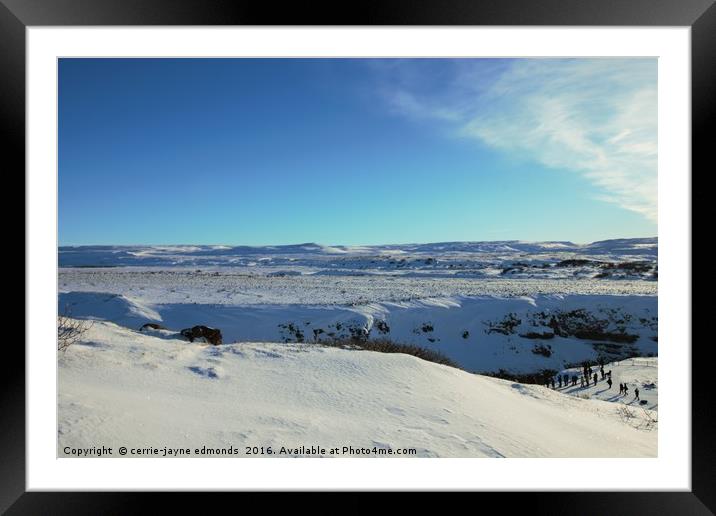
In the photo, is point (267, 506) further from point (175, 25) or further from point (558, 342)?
point (558, 342)

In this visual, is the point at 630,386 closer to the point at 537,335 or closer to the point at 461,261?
the point at 537,335

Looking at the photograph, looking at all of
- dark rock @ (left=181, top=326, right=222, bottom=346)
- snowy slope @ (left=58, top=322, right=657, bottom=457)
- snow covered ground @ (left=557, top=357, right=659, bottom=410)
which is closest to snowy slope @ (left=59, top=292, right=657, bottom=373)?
snow covered ground @ (left=557, top=357, right=659, bottom=410)

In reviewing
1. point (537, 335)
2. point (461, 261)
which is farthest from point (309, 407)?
point (461, 261)

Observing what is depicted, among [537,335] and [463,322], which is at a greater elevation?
[463,322]

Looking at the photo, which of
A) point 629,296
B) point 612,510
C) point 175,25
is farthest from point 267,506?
point 629,296

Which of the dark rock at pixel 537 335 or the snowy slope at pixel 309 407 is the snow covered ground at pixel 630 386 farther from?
the dark rock at pixel 537 335

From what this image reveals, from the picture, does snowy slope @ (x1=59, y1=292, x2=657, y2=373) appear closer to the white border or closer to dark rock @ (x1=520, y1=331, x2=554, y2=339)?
dark rock @ (x1=520, y1=331, x2=554, y2=339)
